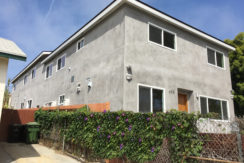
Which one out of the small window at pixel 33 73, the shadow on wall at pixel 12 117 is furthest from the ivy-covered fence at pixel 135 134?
the small window at pixel 33 73

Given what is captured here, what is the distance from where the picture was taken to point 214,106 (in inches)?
467

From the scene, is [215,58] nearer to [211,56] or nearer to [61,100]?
[211,56]

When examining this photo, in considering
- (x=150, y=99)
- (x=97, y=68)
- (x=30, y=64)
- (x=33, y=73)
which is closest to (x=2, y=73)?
(x=97, y=68)

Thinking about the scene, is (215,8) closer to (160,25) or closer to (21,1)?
(160,25)

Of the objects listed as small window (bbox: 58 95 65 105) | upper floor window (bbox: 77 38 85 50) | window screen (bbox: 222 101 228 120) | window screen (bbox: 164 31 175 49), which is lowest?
window screen (bbox: 222 101 228 120)

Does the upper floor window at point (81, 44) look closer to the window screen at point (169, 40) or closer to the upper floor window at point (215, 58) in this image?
the window screen at point (169, 40)

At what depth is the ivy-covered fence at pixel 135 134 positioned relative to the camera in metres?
4.81

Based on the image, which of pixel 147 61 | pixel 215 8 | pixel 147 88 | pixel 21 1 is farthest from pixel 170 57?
pixel 21 1

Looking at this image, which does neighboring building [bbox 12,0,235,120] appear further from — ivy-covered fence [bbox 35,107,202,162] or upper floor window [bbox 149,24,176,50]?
ivy-covered fence [bbox 35,107,202,162]

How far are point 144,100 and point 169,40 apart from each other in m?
3.92

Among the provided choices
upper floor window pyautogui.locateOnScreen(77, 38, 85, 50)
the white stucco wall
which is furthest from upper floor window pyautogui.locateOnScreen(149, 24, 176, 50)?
the white stucco wall

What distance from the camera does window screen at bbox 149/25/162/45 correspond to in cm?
998

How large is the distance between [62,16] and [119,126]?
9.21 meters

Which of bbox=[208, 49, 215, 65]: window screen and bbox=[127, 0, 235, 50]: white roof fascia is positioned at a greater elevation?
bbox=[127, 0, 235, 50]: white roof fascia
